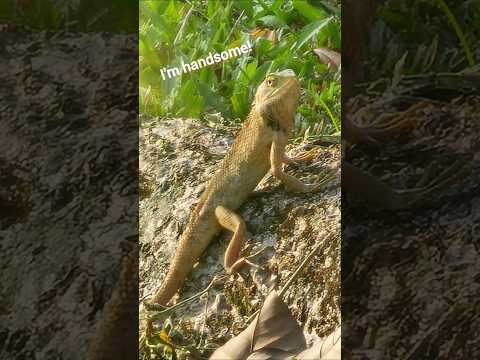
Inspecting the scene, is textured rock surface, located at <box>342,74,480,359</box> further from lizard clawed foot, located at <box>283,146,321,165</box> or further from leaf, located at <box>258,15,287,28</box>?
leaf, located at <box>258,15,287,28</box>

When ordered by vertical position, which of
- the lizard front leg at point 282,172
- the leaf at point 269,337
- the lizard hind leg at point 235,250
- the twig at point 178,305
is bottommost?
the leaf at point 269,337

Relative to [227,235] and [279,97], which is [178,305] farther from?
[279,97]

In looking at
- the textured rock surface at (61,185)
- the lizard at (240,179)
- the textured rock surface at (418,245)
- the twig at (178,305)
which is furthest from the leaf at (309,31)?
the twig at (178,305)

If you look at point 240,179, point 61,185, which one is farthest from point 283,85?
point 61,185

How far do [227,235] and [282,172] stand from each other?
24 centimetres

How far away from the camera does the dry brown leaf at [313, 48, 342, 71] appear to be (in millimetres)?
2226

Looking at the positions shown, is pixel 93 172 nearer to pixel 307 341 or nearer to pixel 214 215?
pixel 214 215

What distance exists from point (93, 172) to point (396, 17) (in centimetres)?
99

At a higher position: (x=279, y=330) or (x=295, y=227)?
(x=295, y=227)

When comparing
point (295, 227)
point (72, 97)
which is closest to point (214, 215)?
point (295, 227)

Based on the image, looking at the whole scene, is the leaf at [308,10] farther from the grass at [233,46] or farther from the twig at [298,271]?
the twig at [298,271]

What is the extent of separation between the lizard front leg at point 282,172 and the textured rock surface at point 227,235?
0.9 inches

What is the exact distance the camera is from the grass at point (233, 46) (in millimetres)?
2229

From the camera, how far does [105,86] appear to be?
2391 mm
